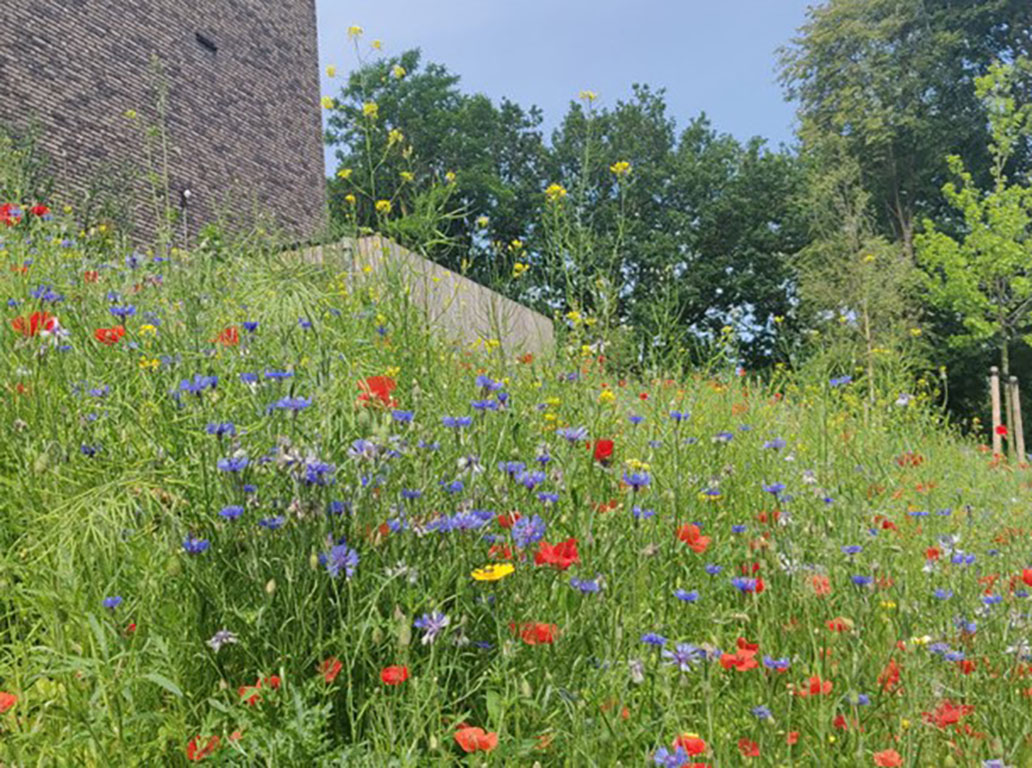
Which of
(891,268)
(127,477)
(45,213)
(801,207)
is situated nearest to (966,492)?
(127,477)

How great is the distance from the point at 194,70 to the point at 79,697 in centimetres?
1546

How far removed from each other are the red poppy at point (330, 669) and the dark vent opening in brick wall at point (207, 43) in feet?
52.9

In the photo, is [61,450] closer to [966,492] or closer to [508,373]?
[508,373]

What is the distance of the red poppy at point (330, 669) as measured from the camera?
1.58 m

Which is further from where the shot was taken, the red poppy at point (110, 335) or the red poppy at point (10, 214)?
the red poppy at point (10, 214)

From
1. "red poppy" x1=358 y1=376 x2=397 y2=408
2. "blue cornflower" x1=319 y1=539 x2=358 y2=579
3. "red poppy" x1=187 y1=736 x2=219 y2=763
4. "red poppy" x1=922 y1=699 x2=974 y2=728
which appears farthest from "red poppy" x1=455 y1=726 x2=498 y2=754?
"red poppy" x1=358 y1=376 x2=397 y2=408

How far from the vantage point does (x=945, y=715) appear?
4.95ft

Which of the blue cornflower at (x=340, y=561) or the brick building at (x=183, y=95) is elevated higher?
the brick building at (x=183, y=95)

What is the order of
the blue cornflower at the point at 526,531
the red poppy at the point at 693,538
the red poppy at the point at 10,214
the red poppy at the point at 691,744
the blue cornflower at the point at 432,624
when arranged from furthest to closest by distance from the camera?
the red poppy at the point at 10,214, the red poppy at the point at 693,538, the blue cornflower at the point at 526,531, the blue cornflower at the point at 432,624, the red poppy at the point at 691,744

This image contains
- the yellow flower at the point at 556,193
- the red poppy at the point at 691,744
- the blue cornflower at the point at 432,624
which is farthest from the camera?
the yellow flower at the point at 556,193

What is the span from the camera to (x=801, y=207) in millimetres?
28781

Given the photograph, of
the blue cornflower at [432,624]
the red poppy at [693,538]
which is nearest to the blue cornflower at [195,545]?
the blue cornflower at [432,624]

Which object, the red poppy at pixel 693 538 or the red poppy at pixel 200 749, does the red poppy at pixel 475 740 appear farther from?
the red poppy at pixel 693 538

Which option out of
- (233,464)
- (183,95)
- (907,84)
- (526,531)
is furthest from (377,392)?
(907,84)
